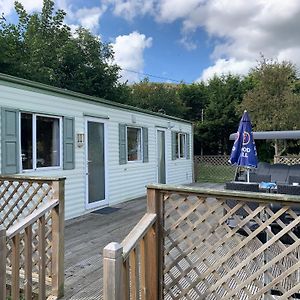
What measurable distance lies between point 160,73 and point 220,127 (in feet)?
29.2

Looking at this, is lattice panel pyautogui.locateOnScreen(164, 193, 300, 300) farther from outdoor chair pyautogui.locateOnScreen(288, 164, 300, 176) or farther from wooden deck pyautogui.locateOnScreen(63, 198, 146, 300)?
outdoor chair pyautogui.locateOnScreen(288, 164, 300, 176)

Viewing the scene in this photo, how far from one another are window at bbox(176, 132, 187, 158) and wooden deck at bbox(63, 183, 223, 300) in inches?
183

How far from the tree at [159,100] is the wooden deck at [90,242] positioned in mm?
13615

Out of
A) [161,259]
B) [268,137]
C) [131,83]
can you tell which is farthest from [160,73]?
[161,259]

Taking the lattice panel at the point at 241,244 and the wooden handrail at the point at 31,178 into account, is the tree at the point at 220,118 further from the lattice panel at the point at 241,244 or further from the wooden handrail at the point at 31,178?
the lattice panel at the point at 241,244

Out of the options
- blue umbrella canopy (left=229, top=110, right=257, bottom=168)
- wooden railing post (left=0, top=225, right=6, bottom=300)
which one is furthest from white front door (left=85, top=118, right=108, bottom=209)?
wooden railing post (left=0, top=225, right=6, bottom=300)

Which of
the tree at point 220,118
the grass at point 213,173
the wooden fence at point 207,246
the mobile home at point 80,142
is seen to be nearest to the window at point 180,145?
the mobile home at point 80,142

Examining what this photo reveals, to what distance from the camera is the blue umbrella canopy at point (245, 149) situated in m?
4.66

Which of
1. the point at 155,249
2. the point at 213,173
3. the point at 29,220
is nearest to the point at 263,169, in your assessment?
the point at 155,249

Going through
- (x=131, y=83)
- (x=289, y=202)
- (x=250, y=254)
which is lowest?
(x=250, y=254)

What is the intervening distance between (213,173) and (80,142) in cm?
967

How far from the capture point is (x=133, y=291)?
7.25 feet

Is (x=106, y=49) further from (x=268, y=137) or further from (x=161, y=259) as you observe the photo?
(x=161, y=259)

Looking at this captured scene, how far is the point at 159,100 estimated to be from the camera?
21.5m
